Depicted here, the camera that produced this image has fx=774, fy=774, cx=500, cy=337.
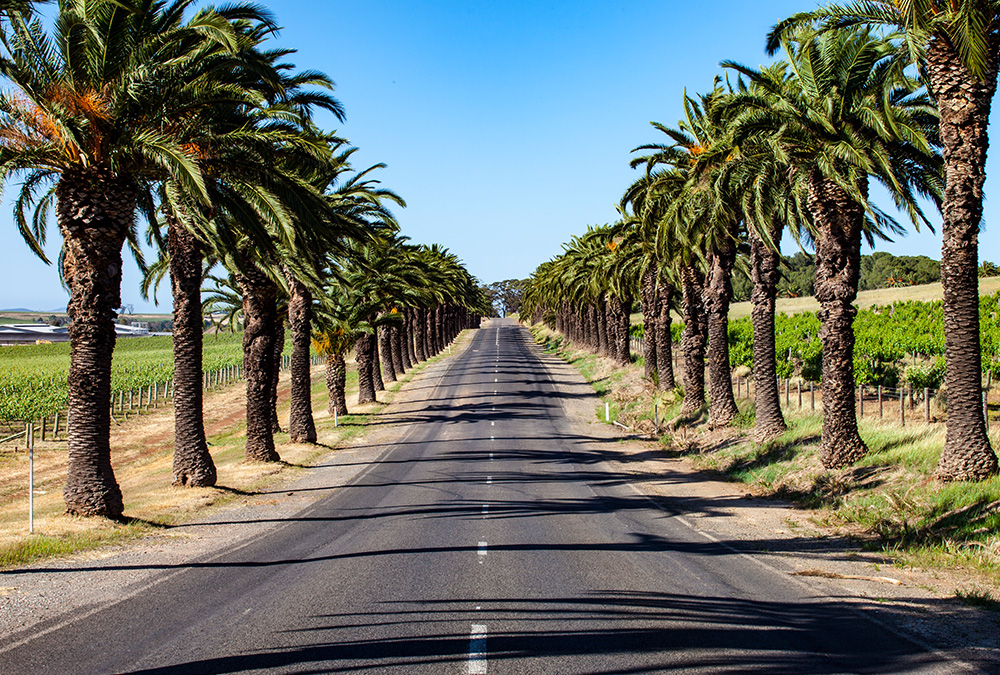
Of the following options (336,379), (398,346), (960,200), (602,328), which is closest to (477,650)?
(960,200)

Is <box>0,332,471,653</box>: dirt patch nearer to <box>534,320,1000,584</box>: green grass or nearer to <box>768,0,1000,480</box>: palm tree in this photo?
<box>534,320,1000,584</box>: green grass

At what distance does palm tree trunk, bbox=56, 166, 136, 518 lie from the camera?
13.6 meters

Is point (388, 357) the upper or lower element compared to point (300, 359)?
lower

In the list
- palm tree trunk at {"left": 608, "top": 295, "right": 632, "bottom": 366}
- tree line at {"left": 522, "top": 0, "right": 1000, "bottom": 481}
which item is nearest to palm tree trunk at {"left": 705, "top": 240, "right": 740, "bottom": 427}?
tree line at {"left": 522, "top": 0, "right": 1000, "bottom": 481}

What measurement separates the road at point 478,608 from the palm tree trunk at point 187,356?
4210mm

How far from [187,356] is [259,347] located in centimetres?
550

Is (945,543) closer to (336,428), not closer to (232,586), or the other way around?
(232,586)

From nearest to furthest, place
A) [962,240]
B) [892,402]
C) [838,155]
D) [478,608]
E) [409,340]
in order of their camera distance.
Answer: [478,608] → [962,240] → [838,155] → [892,402] → [409,340]

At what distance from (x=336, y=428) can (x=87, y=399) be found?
19.3 m

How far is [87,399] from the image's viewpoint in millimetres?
13758

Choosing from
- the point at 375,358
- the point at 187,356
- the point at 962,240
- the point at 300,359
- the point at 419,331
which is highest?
the point at 962,240

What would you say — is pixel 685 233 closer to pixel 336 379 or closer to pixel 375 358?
pixel 336 379

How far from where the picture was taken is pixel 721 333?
2516cm

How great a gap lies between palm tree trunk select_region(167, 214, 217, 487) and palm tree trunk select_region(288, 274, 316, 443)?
821 centimetres
